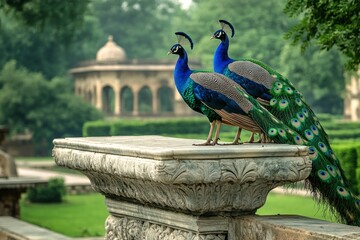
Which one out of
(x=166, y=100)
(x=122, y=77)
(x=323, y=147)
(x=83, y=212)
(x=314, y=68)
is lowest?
(x=83, y=212)

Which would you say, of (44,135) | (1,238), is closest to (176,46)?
(1,238)

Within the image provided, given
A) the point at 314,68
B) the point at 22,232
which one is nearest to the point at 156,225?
the point at 22,232

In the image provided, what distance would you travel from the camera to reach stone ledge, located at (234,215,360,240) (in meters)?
3.90

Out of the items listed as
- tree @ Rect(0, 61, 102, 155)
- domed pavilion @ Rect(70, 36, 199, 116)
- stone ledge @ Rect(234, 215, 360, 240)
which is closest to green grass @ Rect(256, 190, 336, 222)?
stone ledge @ Rect(234, 215, 360, 240)

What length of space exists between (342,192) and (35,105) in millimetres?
37796

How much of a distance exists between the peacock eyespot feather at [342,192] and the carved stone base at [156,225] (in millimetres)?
765

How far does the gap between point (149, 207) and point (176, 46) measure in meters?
0.86

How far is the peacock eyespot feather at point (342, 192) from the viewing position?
16.1ft

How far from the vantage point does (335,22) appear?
7.35 meters

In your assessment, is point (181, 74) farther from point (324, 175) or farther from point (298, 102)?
point (324, 175)

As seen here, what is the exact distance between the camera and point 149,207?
15.6 ft

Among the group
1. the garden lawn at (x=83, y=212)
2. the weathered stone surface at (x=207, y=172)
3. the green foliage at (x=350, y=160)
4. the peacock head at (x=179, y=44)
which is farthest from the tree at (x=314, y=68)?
the weathered stone surface at (x=207, y=172)

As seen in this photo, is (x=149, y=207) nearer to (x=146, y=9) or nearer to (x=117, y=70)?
(x=117, y=70)

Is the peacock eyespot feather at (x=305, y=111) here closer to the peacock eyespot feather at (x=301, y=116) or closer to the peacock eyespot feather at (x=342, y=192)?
the peacock eyespot feather at (x=301, y=116)
